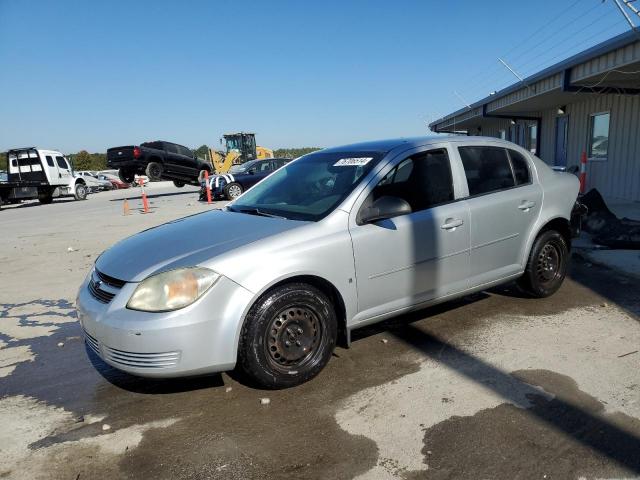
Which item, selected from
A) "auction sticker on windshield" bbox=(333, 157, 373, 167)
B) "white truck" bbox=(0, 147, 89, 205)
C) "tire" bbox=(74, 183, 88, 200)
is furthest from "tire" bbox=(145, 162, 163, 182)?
"auction sticker on windshield" bbox=(333, 157, 373, 167)

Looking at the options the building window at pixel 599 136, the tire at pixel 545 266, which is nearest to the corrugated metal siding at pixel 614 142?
the building window at pixel 599 136

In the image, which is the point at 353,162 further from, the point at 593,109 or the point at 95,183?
the point at 95,183

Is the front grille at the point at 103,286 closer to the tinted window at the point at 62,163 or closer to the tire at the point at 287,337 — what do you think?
the tire at the point at 287,337

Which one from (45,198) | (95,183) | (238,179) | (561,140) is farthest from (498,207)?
(95,183)

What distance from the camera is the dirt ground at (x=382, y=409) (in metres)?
2.47

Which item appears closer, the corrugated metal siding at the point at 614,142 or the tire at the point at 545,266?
the tire at the point at 545,266

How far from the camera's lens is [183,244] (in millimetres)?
3268

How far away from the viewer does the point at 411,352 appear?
148 inches

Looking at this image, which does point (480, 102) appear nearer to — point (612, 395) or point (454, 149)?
point (454, 149)

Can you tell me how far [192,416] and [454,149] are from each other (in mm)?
2914

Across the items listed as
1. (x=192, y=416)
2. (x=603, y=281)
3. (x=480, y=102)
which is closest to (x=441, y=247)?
(x=192, y=416)

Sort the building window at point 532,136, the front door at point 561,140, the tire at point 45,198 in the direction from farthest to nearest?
the tire at point 45,198
the building window at point 532,136
the front door at point 561,140

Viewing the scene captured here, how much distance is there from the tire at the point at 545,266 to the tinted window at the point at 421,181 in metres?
1.29

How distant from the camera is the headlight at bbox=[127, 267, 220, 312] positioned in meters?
2.86
